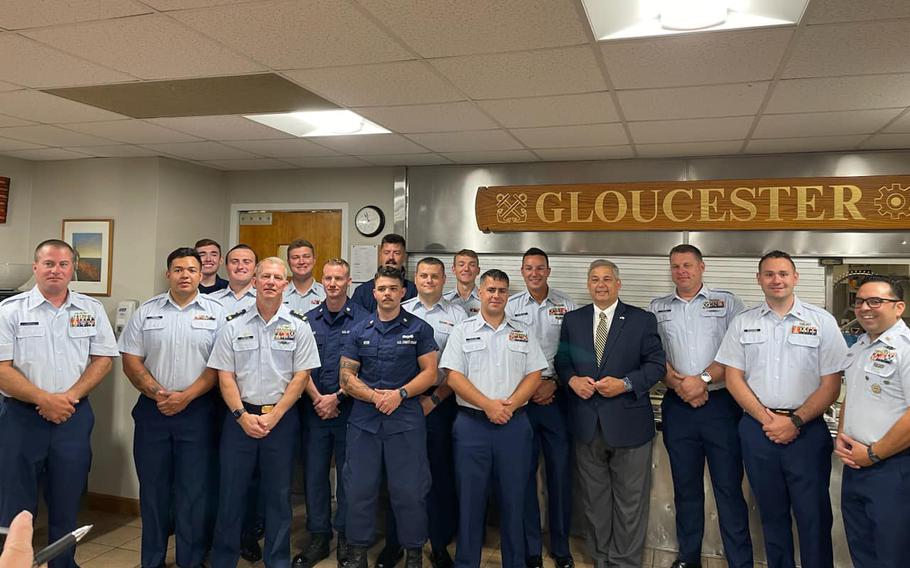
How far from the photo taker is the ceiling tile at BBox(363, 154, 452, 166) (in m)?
5.05

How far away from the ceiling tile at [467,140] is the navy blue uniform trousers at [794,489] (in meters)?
2.36

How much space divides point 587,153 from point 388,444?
269 centimetres

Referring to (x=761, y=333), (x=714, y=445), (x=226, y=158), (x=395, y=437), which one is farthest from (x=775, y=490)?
(x=226, y=158)

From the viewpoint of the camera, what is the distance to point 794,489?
3.31 metres

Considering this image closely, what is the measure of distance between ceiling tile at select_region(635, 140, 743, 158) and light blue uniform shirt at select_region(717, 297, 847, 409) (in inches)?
55.0

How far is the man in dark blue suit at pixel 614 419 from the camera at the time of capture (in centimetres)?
358

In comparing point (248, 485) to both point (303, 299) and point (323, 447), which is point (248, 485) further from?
point (303, 299)

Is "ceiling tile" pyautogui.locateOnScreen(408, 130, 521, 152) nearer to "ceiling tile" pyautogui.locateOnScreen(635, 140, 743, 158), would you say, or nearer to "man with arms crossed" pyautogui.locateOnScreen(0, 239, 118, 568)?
"ceiling tile" pyautogui.locateOnScreen(635, 140, 743, 158)

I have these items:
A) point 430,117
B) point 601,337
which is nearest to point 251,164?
point 430,117

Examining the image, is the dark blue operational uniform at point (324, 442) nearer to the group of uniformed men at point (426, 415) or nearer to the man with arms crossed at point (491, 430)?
the group of uniformed men at point (426, 415)

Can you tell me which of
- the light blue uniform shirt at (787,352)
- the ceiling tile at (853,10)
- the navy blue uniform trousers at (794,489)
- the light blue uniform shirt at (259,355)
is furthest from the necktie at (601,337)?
the ceiling tile at (853,10)

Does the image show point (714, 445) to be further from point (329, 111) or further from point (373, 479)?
point (329, 111)

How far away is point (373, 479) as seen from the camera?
3.51 m

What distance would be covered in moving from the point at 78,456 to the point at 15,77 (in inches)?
79.4
